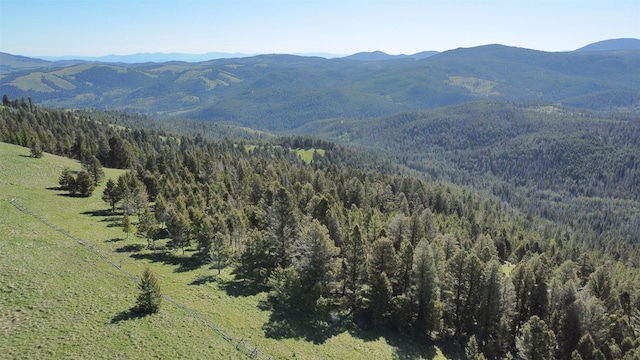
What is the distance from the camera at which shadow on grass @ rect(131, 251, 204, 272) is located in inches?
2467

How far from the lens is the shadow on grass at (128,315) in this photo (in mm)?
40756

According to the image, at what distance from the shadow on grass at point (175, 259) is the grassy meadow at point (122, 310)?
18 centimetres

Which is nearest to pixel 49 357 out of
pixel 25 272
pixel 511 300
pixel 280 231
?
pixel 25 272

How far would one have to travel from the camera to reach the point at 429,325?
193ft

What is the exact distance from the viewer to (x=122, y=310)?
42.7m

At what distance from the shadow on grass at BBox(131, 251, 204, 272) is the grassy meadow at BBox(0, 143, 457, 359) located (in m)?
0.18

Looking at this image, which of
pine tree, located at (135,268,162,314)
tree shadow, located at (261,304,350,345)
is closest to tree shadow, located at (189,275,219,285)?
tree shadow, located at (261,304,350,345)

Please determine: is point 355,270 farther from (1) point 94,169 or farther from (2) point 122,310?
(1) point 94,169

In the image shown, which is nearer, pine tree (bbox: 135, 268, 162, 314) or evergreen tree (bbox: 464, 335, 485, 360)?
pine tree (bbox: 135, 268, 162, 314)

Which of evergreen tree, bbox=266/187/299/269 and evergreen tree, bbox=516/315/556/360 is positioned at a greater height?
evergreen tree, bbox=266/187/299/269

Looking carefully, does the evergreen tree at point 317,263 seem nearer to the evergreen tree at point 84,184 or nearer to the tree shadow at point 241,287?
the tree shadow at point 241,287

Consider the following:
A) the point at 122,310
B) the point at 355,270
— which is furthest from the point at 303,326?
the point at 122,310

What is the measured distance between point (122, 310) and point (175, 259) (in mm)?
23784

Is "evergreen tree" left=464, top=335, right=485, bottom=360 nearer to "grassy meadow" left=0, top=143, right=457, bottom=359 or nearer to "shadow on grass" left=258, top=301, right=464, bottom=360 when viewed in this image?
"shadow on grass" left=258, top=301, right=464, bottom=360
